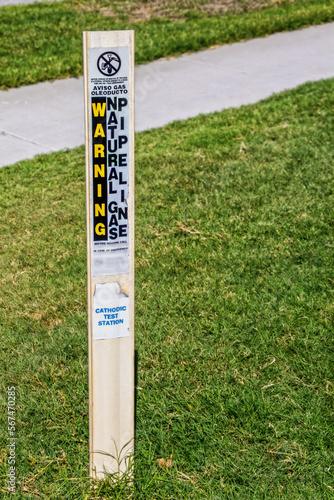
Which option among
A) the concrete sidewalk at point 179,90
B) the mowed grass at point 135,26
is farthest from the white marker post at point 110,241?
the mowed grass at point 135,26

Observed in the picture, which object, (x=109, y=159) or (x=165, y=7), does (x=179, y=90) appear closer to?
(x=165, y=7)

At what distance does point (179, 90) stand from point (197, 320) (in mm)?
4614

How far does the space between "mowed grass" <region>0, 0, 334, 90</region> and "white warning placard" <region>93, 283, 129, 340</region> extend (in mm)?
5885

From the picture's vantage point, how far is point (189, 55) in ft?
29.8

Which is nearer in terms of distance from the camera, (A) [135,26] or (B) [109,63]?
(B) [109,63]

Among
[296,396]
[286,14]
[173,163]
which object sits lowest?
[296,396]

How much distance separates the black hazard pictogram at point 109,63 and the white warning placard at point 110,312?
0.75 metres

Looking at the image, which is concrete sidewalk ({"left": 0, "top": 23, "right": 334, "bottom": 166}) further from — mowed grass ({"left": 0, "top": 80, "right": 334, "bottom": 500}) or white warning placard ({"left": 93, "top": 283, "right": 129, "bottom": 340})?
white warning placard ({"left": 93, "top": 283, "right": 129, "bottom": 340})

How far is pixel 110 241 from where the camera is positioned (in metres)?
2.43

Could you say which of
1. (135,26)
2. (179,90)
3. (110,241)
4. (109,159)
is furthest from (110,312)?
(135,26)

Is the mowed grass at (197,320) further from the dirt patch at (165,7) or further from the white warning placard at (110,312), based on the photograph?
the dirt patch at (165,7)

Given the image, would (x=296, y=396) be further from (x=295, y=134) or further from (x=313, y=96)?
(x=313, y=96)

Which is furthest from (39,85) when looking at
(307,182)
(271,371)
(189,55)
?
(271,371)

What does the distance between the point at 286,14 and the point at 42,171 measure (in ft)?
20.4
